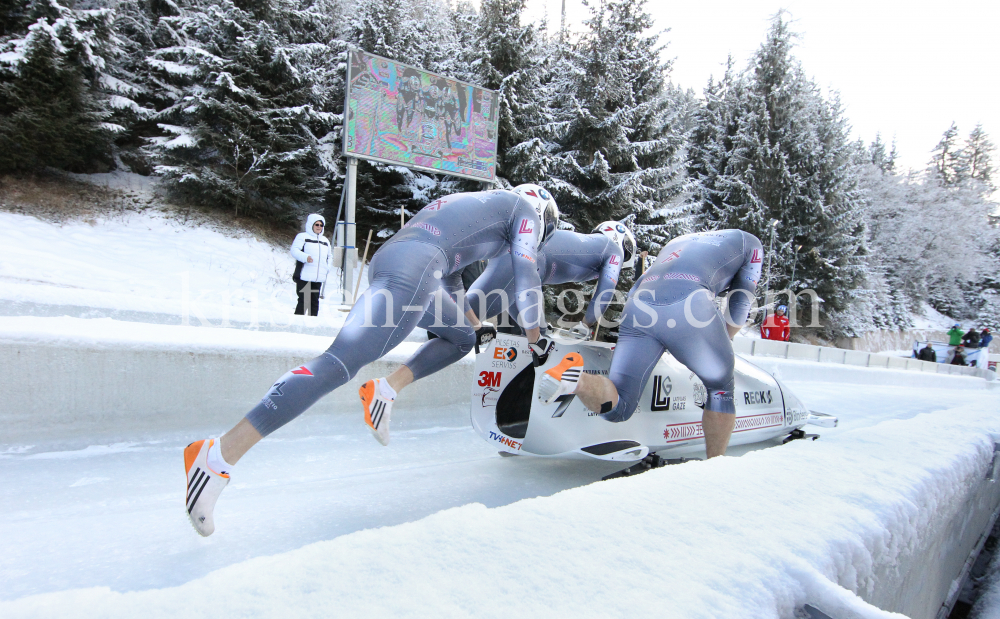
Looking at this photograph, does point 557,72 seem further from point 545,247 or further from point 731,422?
point 731,422

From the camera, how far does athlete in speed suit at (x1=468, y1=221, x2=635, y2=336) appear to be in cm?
291

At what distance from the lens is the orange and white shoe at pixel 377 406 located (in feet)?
5.98

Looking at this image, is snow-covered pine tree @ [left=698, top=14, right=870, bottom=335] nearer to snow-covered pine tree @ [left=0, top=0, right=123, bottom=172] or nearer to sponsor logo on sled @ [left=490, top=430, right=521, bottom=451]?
snow-covered pine tree @ [left=0, top=0, right=123, bottom=172]

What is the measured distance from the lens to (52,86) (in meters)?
8.48

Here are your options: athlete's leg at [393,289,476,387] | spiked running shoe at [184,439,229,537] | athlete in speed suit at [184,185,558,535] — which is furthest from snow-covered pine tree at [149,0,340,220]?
spiked running shoe at [184,439,229,537]

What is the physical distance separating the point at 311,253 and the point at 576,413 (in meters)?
3.53

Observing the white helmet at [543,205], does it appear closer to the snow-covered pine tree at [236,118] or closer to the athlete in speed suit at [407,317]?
the athlete in speed suit at [407,317]

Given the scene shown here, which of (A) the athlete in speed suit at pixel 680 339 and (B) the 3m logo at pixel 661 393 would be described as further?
(B) the 3m logo at pixel 661 393

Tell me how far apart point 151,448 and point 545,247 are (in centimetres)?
200

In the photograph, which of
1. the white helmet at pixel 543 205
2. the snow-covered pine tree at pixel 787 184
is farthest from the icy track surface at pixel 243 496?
the snow-covered pine tree at pixel 787 184

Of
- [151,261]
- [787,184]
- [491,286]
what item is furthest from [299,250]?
[787,184]

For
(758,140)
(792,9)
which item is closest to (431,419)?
(758,140)

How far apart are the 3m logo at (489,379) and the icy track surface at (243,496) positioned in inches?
12.7

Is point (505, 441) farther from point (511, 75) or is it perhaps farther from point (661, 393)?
point (511, 75)
